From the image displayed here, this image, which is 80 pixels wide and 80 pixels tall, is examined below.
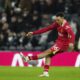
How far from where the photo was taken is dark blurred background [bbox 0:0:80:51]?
2247cm

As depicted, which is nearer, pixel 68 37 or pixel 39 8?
pixel 68 37

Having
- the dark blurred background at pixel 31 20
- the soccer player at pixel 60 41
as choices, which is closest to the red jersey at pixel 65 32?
the soccer player at pixel 60 41

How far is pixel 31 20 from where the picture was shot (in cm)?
2302

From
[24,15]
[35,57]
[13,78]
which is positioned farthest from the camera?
[24,15]

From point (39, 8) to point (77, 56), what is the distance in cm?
339

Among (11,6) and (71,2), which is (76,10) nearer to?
(71,2)

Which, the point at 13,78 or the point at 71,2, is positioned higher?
the point at 71,2

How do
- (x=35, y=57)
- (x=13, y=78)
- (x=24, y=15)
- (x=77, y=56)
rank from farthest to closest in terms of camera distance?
(x=24, y=15), (x=77, y=56), (x=35, y=57), (x=13, y=78)

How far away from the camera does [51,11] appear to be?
23.5 metres

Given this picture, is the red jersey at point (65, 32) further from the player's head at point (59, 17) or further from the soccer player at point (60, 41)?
the player's head at point (59, 17)

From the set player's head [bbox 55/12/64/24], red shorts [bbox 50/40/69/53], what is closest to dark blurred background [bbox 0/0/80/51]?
red shorts [bbox 50/40/69/53]

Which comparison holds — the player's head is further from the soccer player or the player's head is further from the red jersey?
the red jersey

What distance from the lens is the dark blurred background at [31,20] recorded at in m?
22.5

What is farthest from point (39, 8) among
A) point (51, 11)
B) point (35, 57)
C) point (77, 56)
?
point (35, 57)
